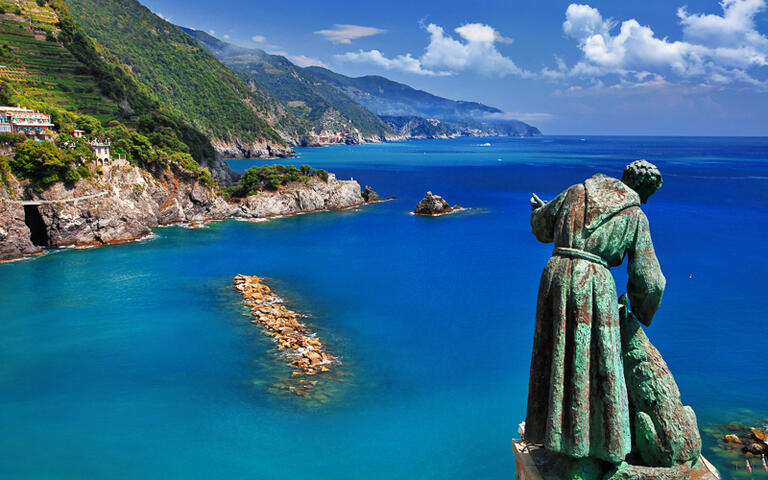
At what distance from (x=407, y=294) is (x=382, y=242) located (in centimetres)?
1743

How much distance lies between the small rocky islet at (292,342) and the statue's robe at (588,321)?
52.2 feet

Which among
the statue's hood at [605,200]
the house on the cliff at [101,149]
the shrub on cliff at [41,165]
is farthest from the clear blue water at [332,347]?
the statue's hood at [605,200]

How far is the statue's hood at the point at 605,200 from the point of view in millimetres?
5996

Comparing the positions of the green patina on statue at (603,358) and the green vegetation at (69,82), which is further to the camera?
the green vegetation at (69,82)

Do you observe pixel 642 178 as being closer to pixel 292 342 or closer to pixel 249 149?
pixel 292 342

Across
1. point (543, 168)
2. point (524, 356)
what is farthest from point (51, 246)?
point (543, 168)

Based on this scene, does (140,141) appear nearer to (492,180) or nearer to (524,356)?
(524,356)

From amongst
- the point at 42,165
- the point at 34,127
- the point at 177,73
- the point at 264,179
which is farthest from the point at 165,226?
the point at 177,73

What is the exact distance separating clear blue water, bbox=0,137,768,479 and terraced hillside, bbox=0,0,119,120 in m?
28.7

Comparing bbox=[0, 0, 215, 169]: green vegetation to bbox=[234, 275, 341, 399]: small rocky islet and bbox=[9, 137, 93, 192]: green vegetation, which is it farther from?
bbox=[234, 275, 341, 399]: small rocky islet

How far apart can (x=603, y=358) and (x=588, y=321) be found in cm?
42

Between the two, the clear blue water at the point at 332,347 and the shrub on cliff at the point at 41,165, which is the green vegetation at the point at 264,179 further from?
the shrub on cliff at the point at 41,165

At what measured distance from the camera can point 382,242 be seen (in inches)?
2089

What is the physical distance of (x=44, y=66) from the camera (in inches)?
2869
